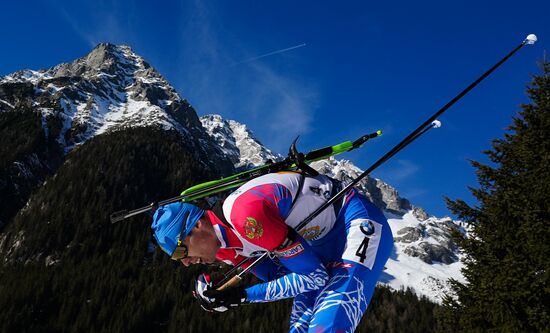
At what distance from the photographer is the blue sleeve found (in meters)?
4.01

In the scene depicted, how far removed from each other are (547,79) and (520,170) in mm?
3040

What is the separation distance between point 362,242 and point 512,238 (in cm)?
747

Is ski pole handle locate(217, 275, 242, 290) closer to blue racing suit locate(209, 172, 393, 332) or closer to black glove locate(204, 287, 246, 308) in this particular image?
black glove locate(204, 287, 246, 308)

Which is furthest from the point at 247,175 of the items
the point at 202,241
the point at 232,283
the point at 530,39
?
the point at 530,39

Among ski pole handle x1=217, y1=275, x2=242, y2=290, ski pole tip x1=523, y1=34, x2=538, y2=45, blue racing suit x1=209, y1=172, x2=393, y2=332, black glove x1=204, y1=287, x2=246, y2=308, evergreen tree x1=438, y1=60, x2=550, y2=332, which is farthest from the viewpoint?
evergreen tree x1=438, y1=60, x2=550, y2=332

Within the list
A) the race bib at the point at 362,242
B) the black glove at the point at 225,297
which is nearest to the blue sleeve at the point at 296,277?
the black glove at the point at 225,297

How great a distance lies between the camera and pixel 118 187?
459 feet

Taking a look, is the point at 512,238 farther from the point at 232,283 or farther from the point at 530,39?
A: the point at 232,283

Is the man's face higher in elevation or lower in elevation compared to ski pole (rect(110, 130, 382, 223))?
lower

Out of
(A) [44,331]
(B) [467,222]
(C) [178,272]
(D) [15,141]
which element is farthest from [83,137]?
(B) [467,222]

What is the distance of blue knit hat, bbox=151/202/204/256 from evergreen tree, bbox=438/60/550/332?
7.83 m

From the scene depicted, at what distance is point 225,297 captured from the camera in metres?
4.83

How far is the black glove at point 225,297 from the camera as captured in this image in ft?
15.7

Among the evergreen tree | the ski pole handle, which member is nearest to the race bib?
the ski pole handle
